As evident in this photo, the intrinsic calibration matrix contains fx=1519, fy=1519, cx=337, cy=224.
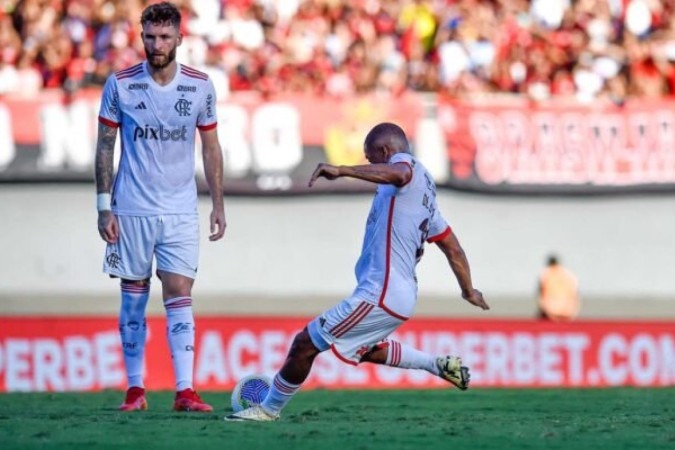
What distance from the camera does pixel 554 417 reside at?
1014cm

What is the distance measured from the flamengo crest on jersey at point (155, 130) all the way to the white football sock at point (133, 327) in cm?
54

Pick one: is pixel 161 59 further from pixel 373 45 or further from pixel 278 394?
pixel 373 45

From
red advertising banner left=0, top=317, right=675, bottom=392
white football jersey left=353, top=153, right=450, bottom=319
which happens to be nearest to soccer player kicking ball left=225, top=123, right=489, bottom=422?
white football jersey left=353, top=153, right=450, bottom=319

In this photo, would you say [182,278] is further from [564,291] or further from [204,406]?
[564,291]

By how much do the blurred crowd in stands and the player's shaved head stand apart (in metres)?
12.2

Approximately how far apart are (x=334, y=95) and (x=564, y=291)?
14.5ft

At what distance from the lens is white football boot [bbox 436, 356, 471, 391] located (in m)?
9.70

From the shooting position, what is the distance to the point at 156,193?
1016 cm

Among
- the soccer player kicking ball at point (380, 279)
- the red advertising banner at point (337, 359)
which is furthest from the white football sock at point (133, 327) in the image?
the red advertising banner at point (337, 359)

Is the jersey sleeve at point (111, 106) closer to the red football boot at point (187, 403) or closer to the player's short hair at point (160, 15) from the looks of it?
the player's short hair at point (160, 15)

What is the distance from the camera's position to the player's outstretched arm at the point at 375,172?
8383 mm

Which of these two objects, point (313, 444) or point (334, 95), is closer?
point (313, 444)

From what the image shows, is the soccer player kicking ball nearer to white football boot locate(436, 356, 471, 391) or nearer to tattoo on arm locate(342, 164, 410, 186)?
tattoo on arm locate(342, 164, 410, 186)

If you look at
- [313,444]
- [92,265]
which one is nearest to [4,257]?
[92,265]
